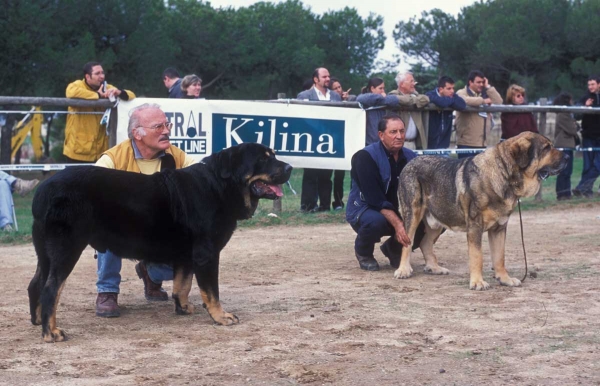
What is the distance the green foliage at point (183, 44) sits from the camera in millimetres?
22438

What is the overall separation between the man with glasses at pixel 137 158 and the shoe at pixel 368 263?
259 centimetres

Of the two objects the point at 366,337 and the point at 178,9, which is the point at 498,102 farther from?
the point at 178,9

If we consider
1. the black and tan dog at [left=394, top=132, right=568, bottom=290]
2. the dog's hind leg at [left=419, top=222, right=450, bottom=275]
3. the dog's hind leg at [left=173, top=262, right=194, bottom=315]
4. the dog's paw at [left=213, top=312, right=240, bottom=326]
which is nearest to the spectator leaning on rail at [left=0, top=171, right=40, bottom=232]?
the dog's hind leg at [left=173, top=262, right=194, bottom=315]

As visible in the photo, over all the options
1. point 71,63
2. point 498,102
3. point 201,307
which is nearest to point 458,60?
point 71,63

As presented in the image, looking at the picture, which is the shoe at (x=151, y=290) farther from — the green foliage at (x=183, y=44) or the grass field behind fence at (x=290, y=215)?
the green foliage at (x=183, y=44)

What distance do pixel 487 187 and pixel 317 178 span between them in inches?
218

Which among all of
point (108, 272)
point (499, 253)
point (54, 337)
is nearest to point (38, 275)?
point (54, 337)

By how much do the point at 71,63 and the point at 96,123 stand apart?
1276cm

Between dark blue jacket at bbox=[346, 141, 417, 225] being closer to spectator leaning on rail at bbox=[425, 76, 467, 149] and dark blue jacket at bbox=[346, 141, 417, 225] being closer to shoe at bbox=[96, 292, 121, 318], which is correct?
shoe at bbox=[96, 292, 121, 318]

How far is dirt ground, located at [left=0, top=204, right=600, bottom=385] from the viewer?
4992 millimetres

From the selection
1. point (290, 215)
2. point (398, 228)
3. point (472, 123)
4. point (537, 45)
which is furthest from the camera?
point (537, 45)

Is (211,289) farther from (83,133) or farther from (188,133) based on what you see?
(83,133)

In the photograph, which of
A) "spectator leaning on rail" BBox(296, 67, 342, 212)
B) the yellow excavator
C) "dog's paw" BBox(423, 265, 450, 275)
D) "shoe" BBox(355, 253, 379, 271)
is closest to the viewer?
"dog's paw" BBox(423, 265, 450, 275)

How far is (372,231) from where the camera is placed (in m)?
8.58
